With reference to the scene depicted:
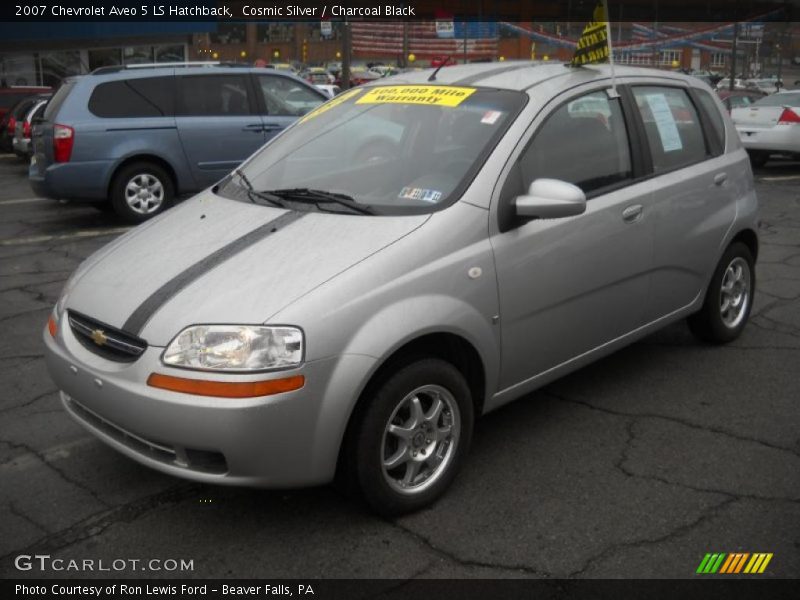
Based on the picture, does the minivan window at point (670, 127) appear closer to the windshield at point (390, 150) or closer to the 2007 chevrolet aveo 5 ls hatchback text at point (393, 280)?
the 2007 chevrolet aveo 5 ls hatchback text at point (393, 280)

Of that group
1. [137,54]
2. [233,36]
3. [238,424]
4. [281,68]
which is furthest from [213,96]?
[233,36]

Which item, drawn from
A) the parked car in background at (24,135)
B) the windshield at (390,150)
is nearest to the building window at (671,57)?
the parked car in background at (24,135)

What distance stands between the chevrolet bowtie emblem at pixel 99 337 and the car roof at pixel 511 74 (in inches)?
80.5

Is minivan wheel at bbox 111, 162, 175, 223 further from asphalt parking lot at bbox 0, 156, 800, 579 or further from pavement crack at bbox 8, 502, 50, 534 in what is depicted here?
pavement crack at bbox 8, 502, 50, 534

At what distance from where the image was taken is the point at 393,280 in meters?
3.18

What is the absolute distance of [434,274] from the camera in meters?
3.30

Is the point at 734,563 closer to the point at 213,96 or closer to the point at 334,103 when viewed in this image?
the point at 334,103

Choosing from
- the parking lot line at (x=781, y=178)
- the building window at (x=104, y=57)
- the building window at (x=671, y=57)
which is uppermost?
the building window at (x=671, y=57)

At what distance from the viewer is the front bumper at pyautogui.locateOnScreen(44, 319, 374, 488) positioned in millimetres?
2889

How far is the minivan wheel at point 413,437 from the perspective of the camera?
3123 mm

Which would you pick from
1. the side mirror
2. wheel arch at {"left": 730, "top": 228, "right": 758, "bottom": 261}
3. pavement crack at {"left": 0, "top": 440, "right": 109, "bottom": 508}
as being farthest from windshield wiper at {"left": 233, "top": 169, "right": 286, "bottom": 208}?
wheel arch at {"left": 730, "top": 228, "right": 758, "bottom": 261}

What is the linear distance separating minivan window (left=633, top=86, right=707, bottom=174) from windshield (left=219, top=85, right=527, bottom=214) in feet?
3.24

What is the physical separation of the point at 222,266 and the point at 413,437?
3.24 feet
